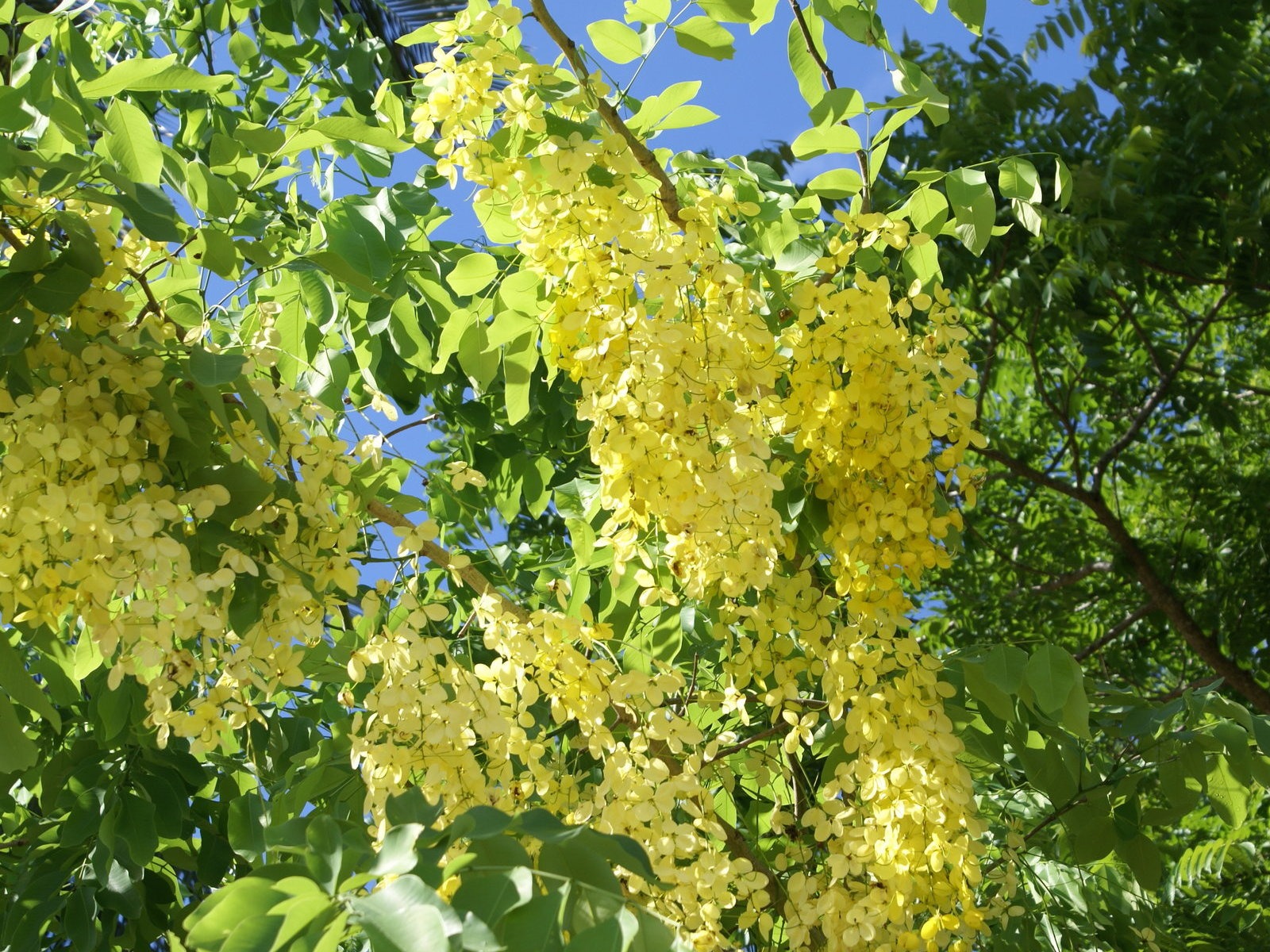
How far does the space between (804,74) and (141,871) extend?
1.68 m

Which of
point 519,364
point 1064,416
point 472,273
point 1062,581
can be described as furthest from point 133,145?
point 1062,581

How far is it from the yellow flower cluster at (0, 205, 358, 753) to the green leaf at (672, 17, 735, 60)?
0.71 metres

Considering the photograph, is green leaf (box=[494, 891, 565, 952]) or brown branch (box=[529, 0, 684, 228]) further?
brown branch (box=[529, 0, 684, 228])

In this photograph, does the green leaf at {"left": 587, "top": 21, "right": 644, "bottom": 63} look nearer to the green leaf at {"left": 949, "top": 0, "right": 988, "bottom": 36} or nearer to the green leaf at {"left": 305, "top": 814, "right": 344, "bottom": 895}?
the green leaf at {"left": 949, "top": 0, "right": 988, "bottom": 36}

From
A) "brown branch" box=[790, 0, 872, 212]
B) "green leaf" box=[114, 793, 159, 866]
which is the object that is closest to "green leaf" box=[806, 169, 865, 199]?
"brown branch" box=[790, 0, 872, 212]

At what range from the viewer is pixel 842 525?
5.59ft

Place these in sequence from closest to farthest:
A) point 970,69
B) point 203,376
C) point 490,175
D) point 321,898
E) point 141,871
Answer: point 321,898
point 203,376
point 490,175
point 141,871
point 970,69

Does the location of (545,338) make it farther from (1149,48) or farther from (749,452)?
(1149,48)

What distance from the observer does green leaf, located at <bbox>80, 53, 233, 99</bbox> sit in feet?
4.77

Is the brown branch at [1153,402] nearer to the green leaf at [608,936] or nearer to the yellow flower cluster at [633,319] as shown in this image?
the yellow flower cluster at [633,319]

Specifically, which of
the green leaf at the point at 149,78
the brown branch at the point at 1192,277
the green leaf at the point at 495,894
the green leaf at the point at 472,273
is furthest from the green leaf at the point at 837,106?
the brown branch at the point at 1192,277

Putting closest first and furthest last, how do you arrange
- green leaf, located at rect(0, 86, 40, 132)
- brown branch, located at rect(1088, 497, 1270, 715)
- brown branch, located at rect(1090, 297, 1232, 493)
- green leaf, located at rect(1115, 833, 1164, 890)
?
green leaf, located at rect(0, 86, 40, 132) → green leaf, located at rect(1115, 833, 1164, 890) → brown branch, located at rect(1088, 497, 1270, 715) → brown branch, located at rect(1090, 297, 1232, 493)

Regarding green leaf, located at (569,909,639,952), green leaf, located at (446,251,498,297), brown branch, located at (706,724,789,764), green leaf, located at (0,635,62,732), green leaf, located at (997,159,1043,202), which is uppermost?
green leaf, located at (446,251,498,297)

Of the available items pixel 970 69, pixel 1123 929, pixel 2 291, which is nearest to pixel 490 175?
pixel 2 291
